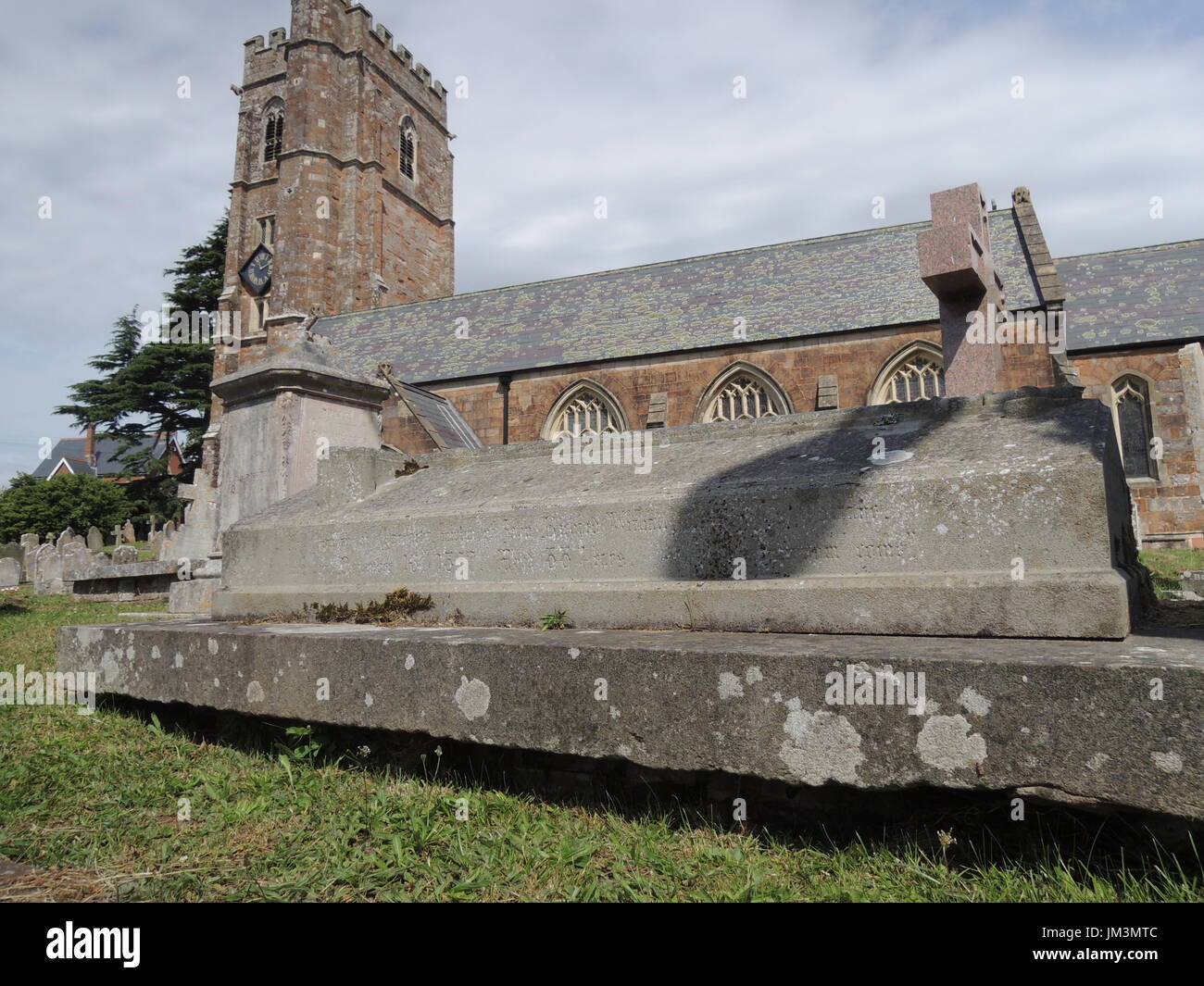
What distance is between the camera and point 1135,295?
18891mm

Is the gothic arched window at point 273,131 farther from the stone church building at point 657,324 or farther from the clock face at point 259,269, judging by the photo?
the clock face at point 259,269

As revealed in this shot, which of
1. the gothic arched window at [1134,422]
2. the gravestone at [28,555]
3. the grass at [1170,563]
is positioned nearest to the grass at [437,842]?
the grass at [1170,563]

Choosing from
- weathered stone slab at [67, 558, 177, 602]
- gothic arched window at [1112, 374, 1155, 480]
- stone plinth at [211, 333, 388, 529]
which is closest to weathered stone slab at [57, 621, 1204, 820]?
stone plinth at [211, 333, 388, 529]

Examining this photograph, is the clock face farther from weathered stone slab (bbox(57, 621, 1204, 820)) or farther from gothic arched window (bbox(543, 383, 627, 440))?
weathered stone slab (bbox(57, 621, 1204, 820))

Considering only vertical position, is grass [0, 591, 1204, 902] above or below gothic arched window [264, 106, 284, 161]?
below

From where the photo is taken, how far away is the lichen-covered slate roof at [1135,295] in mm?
17469

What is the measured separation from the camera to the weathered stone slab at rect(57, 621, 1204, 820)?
6.31 feet

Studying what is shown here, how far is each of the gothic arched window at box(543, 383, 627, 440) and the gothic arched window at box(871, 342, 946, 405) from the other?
6617 mm

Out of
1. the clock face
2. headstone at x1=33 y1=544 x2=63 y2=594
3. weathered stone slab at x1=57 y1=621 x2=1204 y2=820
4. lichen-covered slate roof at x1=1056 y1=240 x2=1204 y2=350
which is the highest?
the clock face

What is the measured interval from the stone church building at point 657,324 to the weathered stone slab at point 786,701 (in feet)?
14.8

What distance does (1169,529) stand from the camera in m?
16.5

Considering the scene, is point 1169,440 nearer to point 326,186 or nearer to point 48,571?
point 48,571
